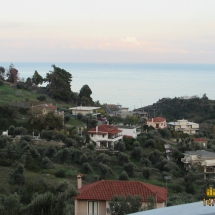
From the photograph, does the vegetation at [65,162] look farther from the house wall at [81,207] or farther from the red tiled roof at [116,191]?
the red tiled roof at [116,191]

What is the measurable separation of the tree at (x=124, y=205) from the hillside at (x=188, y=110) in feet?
162

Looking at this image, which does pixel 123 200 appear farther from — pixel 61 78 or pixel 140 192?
pixel 61 78

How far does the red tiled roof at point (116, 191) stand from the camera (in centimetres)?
1384

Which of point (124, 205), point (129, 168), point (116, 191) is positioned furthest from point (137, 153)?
point (124, 205)

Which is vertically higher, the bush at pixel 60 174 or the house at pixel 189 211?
the house at pixel 189 211

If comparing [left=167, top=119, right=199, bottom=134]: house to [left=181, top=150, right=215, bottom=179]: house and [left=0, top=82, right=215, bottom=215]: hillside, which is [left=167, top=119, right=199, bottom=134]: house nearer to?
[left=0, top=82, right=215, bottom=215]: hillside

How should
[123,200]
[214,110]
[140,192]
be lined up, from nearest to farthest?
[123,200], [140,192], [214,110]

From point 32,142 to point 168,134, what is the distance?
1449 cm

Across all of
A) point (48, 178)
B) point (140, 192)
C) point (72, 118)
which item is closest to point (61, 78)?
point (72, 118)

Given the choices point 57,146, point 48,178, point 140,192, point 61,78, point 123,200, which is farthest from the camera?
point 61,78

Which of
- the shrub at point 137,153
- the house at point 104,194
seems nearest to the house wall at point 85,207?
the house at point 104,194

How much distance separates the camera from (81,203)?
45.4 feet

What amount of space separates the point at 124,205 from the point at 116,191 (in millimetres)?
2263

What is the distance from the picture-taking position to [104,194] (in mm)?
13961
